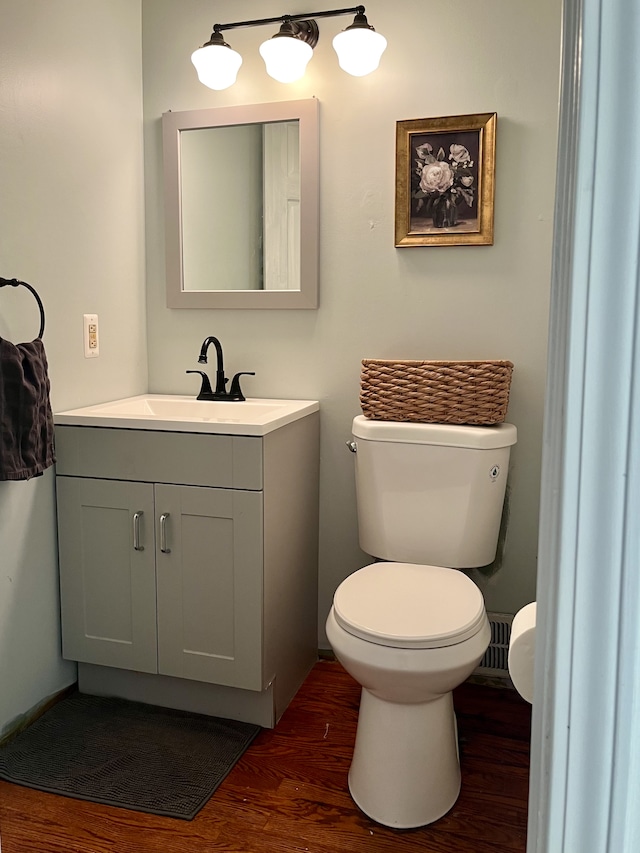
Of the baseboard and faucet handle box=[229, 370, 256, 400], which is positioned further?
faucet handle box=[229, 370, 256, 400]

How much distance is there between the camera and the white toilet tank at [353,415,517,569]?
2012mm

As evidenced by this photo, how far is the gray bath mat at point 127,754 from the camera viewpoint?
5.78 feet

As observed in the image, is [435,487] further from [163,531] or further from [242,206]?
[242,206]

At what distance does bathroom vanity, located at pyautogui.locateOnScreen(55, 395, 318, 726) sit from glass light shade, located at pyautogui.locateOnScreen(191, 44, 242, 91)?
1040 millimetres

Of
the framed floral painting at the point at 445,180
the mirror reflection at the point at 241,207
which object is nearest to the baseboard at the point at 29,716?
the mirror reflection at the point at 241,207

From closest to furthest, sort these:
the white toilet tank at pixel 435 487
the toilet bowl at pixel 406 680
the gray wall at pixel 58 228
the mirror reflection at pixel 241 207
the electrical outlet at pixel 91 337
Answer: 1. the toilet bowl at pixel 406 680
2. the gray wall at pixel 58 228
3. the white toilet tank at pixel 435 487
4. the electrical outlet at pixel 91 337
5. the mirror reflection at pixel 241 207

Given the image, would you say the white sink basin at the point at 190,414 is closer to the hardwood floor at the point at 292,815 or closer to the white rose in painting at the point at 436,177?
the white rose in painting at the point at 436,177

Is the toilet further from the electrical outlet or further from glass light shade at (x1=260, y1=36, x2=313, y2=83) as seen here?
glass light shade at (x1=260, y1=36, x2=313, y2=83)

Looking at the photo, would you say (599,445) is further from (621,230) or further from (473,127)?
(473,127)

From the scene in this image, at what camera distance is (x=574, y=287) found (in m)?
0.48

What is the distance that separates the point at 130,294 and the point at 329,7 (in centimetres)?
111

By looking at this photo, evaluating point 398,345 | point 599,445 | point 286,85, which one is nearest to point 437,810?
point 398,345

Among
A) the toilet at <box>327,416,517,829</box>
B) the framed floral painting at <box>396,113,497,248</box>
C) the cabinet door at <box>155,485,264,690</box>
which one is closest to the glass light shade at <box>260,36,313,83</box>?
the framed floral painting at <box>396,113,497,248</box>

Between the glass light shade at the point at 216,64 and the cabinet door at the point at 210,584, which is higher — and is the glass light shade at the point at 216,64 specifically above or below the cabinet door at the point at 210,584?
above
